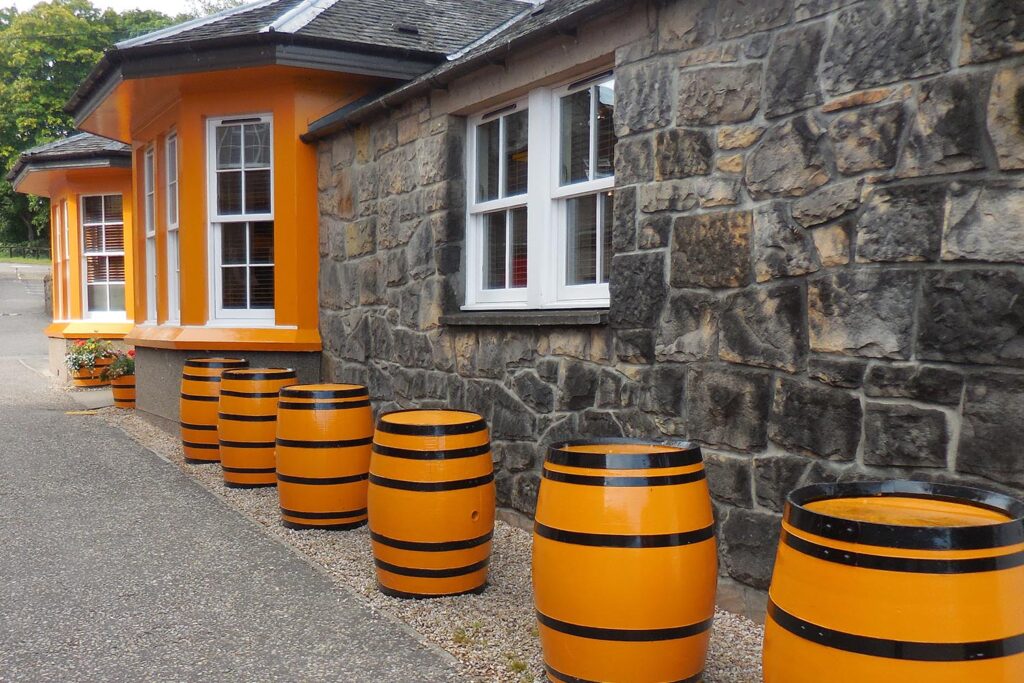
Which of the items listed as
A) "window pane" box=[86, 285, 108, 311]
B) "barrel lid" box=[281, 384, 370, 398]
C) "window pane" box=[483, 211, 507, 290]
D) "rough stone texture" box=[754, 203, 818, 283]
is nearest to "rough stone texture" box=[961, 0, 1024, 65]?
"rough stone texture" box=[754, 203, 818, 283]

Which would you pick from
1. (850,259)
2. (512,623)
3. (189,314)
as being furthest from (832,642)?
(189,314)

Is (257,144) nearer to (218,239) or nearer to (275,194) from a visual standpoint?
(275,194)

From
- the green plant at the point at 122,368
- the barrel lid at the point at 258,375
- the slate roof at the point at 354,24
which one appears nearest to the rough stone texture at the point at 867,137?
the barrel lid at the point at 258,375

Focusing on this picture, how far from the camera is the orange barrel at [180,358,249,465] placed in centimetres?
758

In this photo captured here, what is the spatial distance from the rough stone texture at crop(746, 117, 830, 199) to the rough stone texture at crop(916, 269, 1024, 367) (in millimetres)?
675

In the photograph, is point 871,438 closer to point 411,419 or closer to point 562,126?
point 411,419

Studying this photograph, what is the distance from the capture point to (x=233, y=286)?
8844 mm

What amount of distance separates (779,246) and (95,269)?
13.6m

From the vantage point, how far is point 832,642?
2215 mm

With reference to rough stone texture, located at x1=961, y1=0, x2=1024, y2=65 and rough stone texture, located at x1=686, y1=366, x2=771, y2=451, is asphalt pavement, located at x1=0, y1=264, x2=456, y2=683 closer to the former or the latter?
rough stone texture, located at x1=686, y1=366, x2=771, y2=451

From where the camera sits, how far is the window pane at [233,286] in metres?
8.80

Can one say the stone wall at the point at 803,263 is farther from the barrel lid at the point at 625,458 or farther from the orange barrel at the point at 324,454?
the orange barrel at the point at 324,454

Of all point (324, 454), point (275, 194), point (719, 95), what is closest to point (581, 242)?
point (719, 95)

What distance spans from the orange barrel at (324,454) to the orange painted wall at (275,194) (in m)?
2.84
